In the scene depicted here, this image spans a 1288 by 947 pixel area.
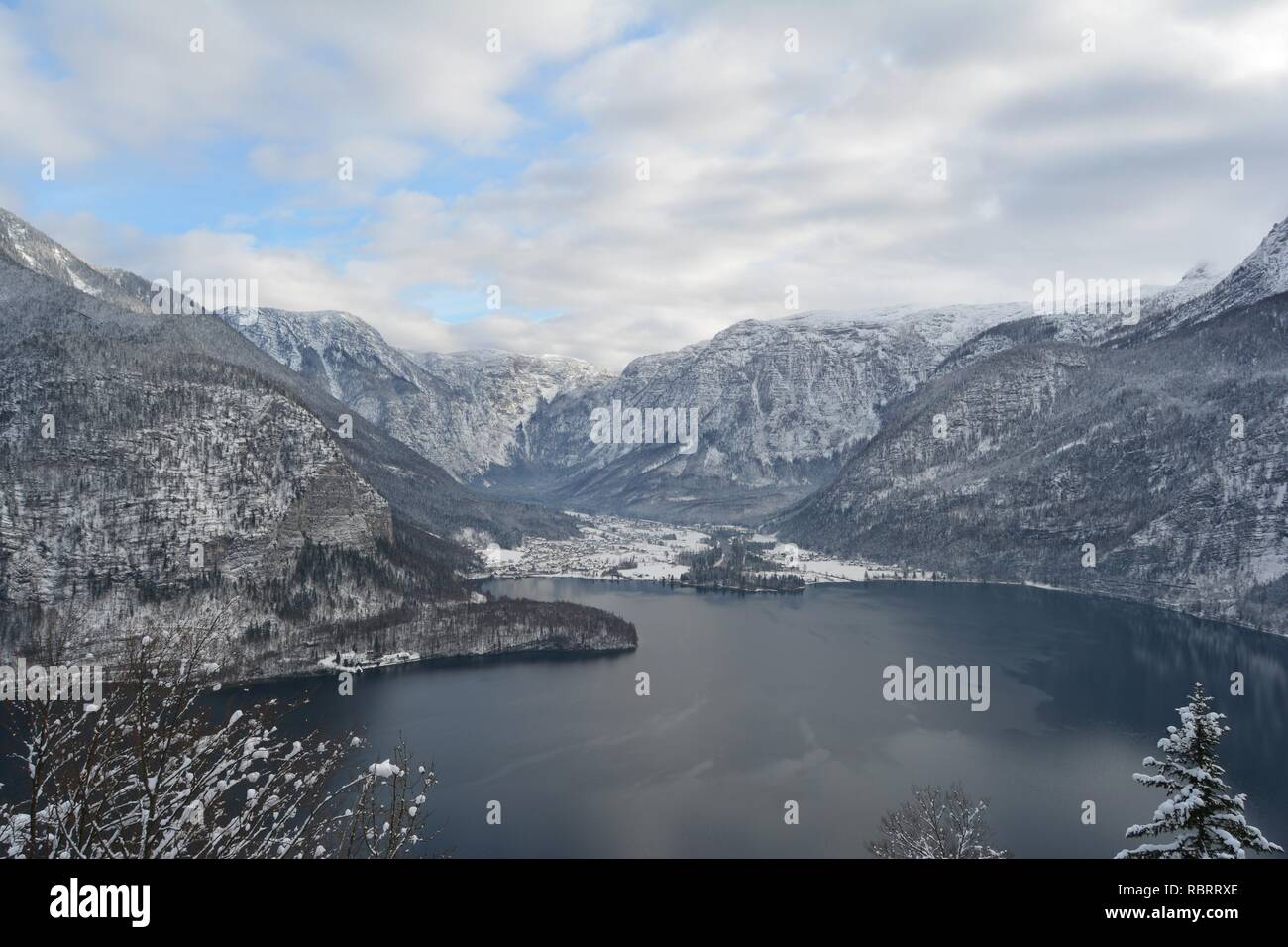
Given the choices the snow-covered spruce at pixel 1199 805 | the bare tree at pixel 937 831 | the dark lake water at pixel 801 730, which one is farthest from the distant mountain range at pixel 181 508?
the snow-covered spruce at pixel 1199 805

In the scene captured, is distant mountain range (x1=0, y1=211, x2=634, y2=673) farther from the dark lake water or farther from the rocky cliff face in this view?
the dark lake water

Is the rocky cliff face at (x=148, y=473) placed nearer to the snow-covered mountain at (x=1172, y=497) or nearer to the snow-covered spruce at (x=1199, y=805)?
the snow-covered spruce at (x=1199, y=805)

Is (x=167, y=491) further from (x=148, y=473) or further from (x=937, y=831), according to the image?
(x=937, y=831)

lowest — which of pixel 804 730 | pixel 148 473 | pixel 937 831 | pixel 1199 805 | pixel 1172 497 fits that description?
pixel 804 730

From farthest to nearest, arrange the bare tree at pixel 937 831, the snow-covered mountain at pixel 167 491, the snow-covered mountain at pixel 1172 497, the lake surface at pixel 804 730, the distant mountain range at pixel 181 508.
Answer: the snow-covered mountain at pixel 1172 497, the snow-covered mountain at pixel 167 491, the distant mountain range at pixel 181 508, the lake surface at pixel 804 730, the bare tree at pixel 937 831

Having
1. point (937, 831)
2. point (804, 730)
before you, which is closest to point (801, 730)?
point (804, 730)
